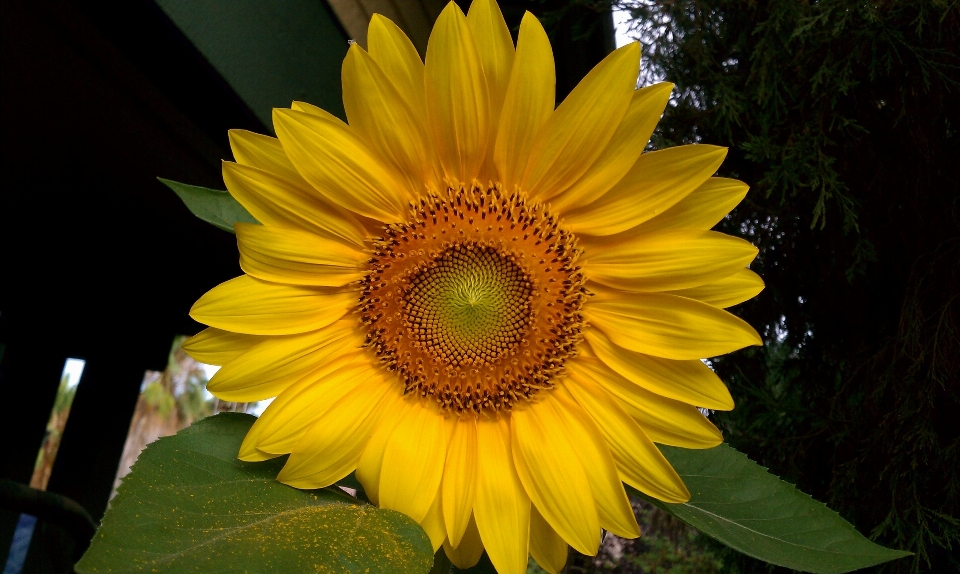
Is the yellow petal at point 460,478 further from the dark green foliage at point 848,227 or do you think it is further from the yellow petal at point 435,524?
the dark green foliage at point 848,227

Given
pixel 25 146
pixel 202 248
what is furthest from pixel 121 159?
pixel 202 248

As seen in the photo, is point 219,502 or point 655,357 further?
point 655,357

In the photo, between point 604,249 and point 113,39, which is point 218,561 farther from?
point 113,39

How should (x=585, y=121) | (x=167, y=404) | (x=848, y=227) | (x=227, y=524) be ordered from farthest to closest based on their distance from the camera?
(x=167, y=404) < (x=848, y=227) < (x=585, y=121) < (x=227, y=524)

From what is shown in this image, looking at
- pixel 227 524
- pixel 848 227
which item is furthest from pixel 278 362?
pixel 848 227

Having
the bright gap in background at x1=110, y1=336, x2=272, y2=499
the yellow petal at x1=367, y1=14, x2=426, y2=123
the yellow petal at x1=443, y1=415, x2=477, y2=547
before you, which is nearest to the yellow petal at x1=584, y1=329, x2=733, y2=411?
the yellow petal at x1=443, y1=415, x2=477, y2=547

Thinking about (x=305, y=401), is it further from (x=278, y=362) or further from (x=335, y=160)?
(x=335, y=160)

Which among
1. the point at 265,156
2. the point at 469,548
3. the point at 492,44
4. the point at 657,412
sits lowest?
the point at 469,548
